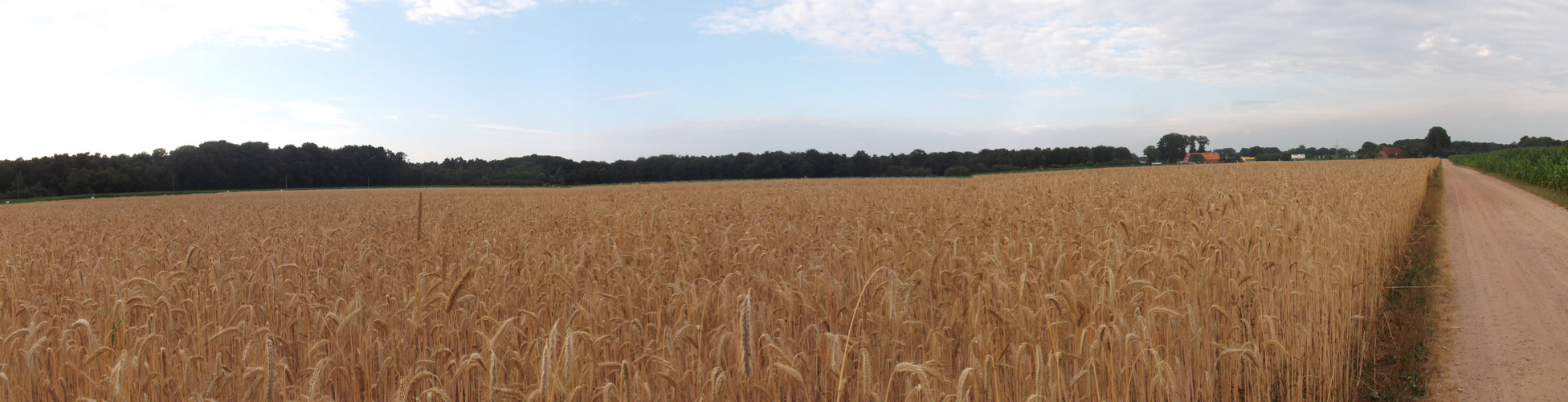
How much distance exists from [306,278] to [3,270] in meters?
3.15

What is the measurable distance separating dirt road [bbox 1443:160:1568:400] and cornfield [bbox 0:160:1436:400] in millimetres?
761

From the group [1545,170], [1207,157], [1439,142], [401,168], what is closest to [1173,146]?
[1207,157]

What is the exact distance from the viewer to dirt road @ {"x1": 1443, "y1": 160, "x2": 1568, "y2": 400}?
507cm

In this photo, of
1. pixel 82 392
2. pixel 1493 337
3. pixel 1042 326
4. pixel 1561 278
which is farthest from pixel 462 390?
pixel 1561 278

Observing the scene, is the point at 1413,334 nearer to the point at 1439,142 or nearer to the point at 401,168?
the point at 401,168

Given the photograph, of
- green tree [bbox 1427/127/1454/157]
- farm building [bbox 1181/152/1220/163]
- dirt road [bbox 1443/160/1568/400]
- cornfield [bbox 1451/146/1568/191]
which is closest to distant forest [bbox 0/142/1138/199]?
cornfield [bbox 1451/146/1568/191]

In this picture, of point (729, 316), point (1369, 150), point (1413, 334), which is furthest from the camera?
point (1369, 150)

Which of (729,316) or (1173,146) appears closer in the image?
(729,316)

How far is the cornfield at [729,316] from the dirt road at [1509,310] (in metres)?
0.76

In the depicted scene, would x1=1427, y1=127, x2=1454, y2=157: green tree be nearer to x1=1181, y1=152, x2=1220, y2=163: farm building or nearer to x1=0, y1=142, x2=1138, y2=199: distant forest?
x1=1181, y1=152, x2=1220, y2=163: farm building

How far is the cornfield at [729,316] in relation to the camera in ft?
9.41

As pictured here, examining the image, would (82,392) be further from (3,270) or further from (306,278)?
(3,270)

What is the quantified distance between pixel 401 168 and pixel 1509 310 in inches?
3928

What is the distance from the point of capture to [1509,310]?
23.1 feet
